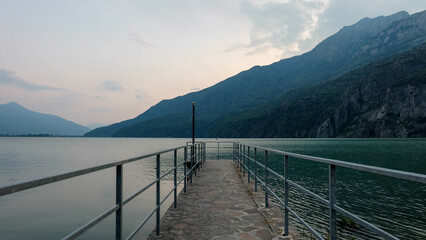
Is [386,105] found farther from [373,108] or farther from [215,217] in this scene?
[215,217]

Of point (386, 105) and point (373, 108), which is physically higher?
point (386, 105)

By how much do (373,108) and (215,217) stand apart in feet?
524

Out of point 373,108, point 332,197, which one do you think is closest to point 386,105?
point 373,108

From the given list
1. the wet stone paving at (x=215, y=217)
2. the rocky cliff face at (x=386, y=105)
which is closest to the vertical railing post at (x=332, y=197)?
the wet stone paving at (x=215, y=217)

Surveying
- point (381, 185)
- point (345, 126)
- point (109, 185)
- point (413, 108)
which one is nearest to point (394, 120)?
point (413, 108)

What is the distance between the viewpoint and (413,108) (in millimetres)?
125500

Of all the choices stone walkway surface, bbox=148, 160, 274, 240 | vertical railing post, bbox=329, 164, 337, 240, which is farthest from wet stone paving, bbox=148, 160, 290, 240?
vertical railing post, bbox=329, 164, 337, 240

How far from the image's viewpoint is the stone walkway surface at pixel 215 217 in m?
5.25

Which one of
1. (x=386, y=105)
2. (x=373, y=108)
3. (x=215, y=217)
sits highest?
(x=386, y=105)

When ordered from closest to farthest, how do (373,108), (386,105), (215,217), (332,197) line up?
(332,197) → (215,217) → (386,105) → (373,108)

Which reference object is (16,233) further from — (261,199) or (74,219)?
(261,199)

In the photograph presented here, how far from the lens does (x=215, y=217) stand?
249 inches

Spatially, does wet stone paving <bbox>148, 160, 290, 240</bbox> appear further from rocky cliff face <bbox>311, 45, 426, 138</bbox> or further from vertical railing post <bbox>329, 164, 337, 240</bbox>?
rocky cliff face <bbox>311, 45, 426, 138</bbox>

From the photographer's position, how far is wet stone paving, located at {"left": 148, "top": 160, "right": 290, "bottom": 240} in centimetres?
524
